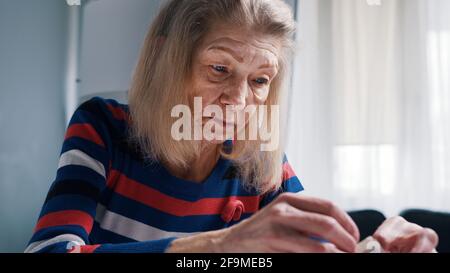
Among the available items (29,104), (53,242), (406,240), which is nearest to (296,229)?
(406,240)

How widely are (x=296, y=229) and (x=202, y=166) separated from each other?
34 cm

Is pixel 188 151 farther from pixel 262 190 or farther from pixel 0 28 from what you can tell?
pixel 0 28

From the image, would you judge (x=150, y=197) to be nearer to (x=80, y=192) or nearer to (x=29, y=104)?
(x=80, y=192)

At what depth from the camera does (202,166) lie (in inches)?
28.3

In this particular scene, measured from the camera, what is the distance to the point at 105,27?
98 cm

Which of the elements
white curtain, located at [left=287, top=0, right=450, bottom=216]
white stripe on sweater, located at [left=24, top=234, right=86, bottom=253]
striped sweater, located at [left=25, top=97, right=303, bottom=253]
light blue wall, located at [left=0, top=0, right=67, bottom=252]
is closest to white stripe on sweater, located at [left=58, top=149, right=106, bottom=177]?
striped sweater, located at [left=25, top=97, right=303, bottom=253]

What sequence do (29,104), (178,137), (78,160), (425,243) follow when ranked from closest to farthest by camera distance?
(425,243), (78,160), (178,137), (29,104)

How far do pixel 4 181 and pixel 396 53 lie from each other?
4.71 feet

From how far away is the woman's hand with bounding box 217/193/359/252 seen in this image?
388 millimetres

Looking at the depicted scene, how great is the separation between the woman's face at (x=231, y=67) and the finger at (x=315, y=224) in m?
0.29

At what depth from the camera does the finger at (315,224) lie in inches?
15.2

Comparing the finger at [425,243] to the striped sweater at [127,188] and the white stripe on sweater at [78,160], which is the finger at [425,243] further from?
the white stripe on sweater at [78,160]

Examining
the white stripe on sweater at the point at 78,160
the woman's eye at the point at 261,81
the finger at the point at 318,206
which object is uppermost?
the woman's eye at the point at 261,81

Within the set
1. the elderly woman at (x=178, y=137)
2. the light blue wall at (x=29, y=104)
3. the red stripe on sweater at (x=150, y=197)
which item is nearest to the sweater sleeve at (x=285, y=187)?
the elderly woman at (x=178, y=137)
